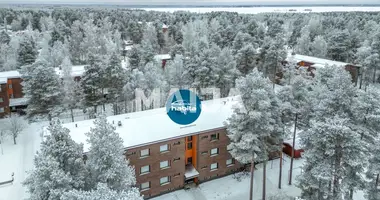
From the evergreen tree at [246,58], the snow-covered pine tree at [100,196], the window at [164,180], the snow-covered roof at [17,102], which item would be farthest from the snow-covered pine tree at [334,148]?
the snow-covered roof at [17,102]

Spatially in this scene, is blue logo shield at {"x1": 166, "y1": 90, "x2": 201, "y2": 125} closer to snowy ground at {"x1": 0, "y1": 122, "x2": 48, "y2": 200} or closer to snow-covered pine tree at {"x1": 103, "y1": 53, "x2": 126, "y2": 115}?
snow-covered pine tree at {"x1": 103, "y1": 53, "x2": 126, "y2": 115}

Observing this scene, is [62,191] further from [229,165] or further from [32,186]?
[229,165]

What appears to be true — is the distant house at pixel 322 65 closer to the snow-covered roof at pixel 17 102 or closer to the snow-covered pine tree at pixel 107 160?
the snow-covered pine tree at pixel 107 160

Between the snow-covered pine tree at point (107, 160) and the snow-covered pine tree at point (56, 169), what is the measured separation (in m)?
0.70

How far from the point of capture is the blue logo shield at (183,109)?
22.6 meters

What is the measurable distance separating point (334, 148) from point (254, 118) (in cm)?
470

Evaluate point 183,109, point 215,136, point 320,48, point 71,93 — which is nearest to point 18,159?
point 71,93

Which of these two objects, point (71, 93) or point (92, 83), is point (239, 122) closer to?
point (92, 83)

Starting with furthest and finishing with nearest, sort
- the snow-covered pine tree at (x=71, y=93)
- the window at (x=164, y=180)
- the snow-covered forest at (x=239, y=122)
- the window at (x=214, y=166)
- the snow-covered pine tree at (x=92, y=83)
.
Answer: the snow-covered pine tree at (x=71, y=93)
the snow-covered pine tree at (x=92, y=83)
the window at (x=214, y=166)
the window at (x=164, y=180)
the snow-covered forest at (x=239, y=122)

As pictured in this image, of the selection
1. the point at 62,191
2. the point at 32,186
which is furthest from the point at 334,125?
the point at 32,186

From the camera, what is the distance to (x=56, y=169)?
12.4m

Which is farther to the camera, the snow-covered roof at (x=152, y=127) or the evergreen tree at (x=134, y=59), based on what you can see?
the evergreen tree at (x=134, y=59)

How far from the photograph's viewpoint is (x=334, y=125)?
1432cm

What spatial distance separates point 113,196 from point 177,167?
11.0 metres
